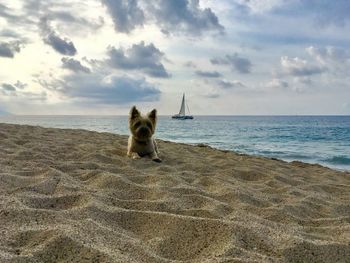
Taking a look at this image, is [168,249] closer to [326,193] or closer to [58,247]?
[58,247]

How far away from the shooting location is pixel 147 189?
3.98 meters

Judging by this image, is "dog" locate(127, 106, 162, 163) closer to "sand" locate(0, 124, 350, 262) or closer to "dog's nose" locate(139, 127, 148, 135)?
→ "dog's nose" locate(139, 127, 148, 135)

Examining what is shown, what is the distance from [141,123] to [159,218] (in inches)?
165

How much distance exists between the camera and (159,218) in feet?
9.96

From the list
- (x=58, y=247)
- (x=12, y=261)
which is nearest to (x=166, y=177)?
(x=58, y=247)

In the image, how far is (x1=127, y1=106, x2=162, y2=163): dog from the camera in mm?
6973

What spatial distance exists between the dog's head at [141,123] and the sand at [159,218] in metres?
1.86

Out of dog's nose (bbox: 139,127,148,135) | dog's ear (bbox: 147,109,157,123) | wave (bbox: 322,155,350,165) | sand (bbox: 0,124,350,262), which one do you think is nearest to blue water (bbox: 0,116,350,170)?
wave (bbox: 322,155,350,165)

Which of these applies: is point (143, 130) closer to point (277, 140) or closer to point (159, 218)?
point (159, 218)

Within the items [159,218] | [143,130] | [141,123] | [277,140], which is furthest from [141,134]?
[277,140]

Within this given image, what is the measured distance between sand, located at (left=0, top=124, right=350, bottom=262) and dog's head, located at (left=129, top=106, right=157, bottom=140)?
6.12 ft

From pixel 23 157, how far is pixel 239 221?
351 cm

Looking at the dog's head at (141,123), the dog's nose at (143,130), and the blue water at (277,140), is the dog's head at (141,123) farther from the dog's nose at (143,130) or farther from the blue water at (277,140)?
the blue water at (277,140)

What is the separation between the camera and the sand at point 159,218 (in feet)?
7.96
